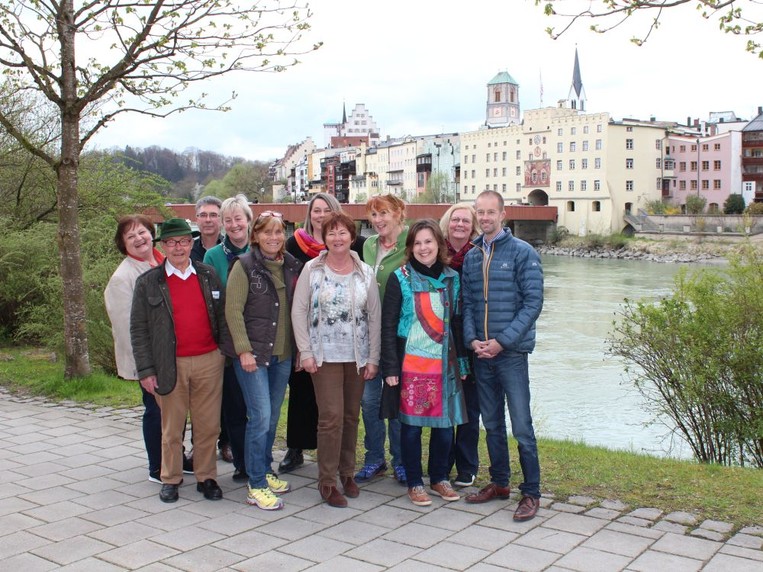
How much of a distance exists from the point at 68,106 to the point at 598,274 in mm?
41252

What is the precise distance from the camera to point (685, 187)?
258 feet

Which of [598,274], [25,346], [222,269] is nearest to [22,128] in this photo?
[25,346]

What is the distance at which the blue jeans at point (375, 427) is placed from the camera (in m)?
5.22

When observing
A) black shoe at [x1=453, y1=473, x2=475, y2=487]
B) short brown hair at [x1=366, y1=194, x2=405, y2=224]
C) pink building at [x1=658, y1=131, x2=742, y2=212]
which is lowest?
black shoe at [x1=453, y1=473, x2=475, y2=487]

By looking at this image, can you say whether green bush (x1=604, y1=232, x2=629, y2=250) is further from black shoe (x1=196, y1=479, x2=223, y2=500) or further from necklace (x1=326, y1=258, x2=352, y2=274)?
black shoe (x1=196, y1=479, x2=223, y2=500)

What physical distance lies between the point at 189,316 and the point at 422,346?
141 centimetres

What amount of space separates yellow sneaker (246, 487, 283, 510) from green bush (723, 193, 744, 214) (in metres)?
68.8

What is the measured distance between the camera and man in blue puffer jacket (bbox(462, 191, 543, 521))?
465 centimetres

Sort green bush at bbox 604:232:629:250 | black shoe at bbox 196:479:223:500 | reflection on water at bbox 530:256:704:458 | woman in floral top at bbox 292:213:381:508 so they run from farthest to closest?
green bush at bbox 604:232:629:250 → reflection on water at bbox 530:256:704:458 → black shoe at bbox 196:479:223:500 → woman in floral top at bbox 292:213:381:508

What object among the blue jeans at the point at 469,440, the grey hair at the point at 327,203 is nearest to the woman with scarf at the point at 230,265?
the grey hair at the point at 327,203

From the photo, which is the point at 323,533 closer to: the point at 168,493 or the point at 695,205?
the point at 168,493

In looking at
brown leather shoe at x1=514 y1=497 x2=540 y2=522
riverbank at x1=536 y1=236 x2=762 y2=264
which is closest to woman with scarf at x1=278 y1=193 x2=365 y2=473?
brown leather shoe at x1=514 y1=497 x2=540 y2=522

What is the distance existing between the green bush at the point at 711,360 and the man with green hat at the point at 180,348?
18.9 ft

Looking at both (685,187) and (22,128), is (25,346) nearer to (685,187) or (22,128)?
(22,128)
